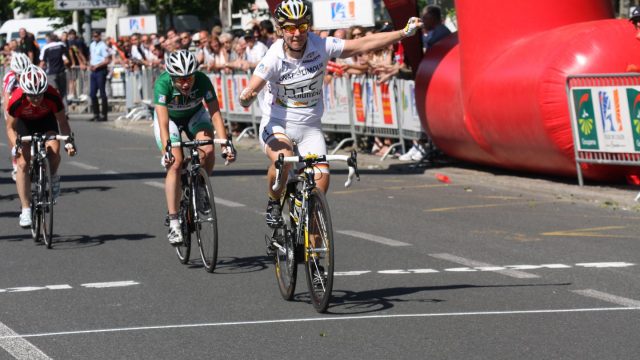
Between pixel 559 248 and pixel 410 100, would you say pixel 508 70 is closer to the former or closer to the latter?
pixel 410 100

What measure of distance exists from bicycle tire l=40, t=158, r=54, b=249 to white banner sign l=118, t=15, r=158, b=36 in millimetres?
32762

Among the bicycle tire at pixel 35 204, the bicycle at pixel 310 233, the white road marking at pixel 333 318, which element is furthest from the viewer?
the bicycle tire at pixel 35 204

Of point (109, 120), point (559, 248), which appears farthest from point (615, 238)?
point (109, 120)

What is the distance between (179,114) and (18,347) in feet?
11.3

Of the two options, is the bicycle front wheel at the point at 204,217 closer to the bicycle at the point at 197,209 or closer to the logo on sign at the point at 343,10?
the bicycle at the point at 197,209

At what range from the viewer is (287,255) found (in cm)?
877

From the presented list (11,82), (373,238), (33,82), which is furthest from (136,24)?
(373,238)

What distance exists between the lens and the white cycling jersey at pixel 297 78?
349 inches

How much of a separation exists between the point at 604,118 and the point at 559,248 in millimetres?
4239

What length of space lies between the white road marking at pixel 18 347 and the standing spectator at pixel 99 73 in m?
24.4

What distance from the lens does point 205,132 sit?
34.4 feet

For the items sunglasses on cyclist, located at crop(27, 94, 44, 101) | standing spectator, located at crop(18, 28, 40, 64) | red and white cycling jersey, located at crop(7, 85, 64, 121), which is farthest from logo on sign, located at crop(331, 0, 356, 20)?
sunglasses on cyclist, located at crop(27, 94, 44, 101)

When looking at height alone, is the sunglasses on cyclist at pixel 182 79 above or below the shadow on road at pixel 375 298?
above

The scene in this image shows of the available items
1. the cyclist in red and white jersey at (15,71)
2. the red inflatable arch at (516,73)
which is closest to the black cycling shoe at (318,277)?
the cyclist in red and white jersey at (15,71)
